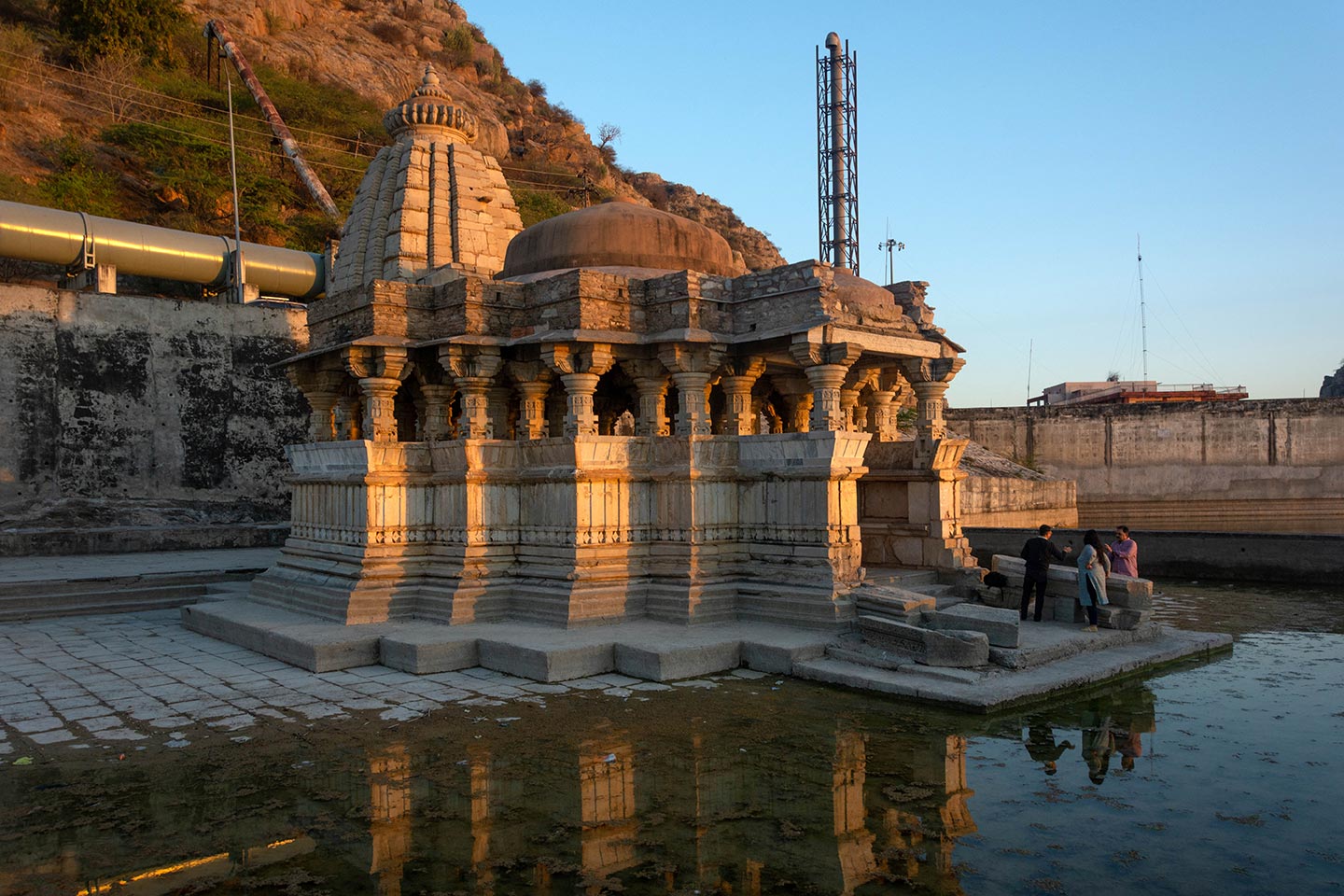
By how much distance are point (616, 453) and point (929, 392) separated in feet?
11.9

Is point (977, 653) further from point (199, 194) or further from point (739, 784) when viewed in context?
point (199, 194)

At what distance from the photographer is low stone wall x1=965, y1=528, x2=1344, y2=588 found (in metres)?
13.1

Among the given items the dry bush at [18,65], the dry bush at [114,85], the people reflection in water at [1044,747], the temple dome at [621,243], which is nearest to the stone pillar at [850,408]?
the temple dome at [621,243]

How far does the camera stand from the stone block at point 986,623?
7.44 m

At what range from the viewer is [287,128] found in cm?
3603

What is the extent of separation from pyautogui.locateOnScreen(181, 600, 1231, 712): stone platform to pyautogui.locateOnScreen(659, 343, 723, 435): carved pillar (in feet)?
6.78

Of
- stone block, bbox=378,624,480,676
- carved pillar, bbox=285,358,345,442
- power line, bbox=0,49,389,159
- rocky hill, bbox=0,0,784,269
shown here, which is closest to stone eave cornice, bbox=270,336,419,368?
carved pillar, bbox=285,358,345,442

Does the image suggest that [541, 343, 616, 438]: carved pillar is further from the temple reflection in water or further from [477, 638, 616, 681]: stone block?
the temple reflection in water

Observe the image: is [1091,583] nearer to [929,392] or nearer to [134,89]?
[929,392]

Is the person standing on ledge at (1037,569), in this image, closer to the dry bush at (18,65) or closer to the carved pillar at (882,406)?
the carved pillar at (882,406)

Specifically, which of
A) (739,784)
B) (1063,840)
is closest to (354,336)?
(739,784)

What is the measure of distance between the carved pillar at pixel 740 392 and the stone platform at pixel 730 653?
233 centimetres

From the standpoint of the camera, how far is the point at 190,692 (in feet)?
23.5

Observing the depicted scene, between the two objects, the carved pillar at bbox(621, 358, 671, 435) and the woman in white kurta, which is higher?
the carved pillar at bbox(621, 358, 671, 435)
